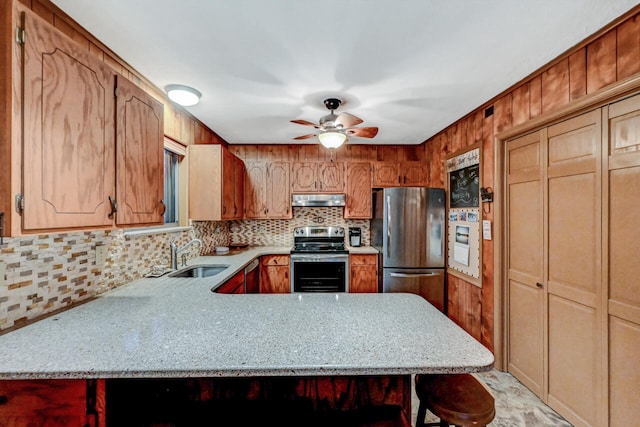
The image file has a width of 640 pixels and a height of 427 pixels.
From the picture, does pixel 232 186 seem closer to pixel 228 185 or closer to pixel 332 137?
Result: pixel 228 185

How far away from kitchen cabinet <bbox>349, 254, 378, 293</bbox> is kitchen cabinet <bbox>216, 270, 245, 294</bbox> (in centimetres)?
149

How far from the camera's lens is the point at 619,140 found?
1.49 meters

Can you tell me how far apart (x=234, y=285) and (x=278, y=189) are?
178 centimetres

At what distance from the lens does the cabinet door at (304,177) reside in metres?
3.87

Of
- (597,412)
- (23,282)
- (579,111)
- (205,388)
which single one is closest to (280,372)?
(205,388)

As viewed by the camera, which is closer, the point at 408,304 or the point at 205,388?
the point at 205,388

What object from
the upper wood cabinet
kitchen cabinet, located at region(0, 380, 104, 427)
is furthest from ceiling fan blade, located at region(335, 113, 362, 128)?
kitchen cabinet, located at region(0, 380, 104, 427)

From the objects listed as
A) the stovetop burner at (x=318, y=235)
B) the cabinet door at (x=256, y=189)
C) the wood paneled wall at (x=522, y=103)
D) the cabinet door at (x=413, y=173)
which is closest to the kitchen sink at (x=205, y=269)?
the cabinet door at (x=256, y=189)

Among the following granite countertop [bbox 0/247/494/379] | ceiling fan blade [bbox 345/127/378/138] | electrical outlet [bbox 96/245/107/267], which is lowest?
granite countertop [bbox 0/247/494/379]

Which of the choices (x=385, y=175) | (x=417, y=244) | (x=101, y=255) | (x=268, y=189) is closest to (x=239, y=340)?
(x=101, y=255)

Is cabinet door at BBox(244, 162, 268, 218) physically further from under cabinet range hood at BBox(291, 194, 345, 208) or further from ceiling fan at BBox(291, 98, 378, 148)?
ceiling fan at BBox(291, 98, 378, 148)

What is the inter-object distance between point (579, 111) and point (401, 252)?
2053 millimetres

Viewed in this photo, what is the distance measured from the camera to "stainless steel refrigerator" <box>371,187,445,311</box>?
322 centimetres

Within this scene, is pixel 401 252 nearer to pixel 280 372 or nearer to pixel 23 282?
pixel 280 372
